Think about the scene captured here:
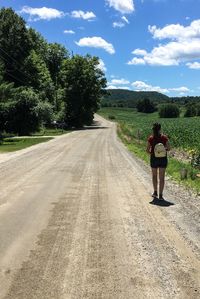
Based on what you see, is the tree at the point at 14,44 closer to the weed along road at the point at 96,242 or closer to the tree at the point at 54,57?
the tree at the point at 54,57

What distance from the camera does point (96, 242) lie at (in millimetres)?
7727

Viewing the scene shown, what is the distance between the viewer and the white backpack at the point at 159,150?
12094 millimetres

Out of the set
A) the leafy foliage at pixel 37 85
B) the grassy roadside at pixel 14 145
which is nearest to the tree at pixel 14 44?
the leafy foliage at pixel 37 85

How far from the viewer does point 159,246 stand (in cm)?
755

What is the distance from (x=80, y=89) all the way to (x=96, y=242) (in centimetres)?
7568

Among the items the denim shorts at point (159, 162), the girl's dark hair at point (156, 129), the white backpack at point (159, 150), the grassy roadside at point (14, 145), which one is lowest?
the grassy roadside at point (14, 145)

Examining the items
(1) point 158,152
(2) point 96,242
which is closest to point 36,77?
(1) point 158,152

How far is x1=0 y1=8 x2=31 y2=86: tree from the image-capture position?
236 feet

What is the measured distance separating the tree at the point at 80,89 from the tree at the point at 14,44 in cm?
1008

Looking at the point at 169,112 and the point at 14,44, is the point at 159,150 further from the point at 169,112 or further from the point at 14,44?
the point at 169,112

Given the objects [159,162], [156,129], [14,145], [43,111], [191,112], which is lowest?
[14,145]

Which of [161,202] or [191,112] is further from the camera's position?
[191,112]

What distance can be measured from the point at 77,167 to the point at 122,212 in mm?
8922

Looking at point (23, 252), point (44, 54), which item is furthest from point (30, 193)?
point (44, 54)
